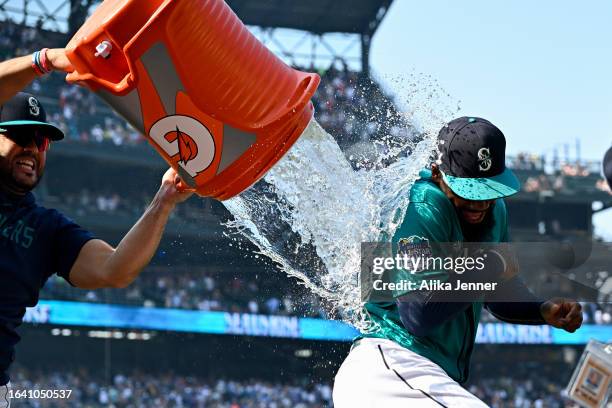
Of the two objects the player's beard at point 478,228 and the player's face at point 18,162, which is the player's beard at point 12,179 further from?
the player's beard at point 478,228

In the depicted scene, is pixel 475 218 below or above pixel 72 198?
below

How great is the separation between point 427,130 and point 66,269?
1.38m

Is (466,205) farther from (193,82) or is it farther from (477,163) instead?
(193,82)

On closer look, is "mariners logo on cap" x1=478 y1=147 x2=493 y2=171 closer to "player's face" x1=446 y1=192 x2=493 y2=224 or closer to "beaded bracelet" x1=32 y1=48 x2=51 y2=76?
"player's face" x1=446 y1=192 x2=493 y2=224

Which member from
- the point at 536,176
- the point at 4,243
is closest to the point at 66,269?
the point at 4,243

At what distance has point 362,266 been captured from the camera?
3.06 meters

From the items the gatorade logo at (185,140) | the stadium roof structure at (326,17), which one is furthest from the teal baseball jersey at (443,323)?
the stadium roof structure at (326,17)

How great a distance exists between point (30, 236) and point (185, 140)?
69 cm

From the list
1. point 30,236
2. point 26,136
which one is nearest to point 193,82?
point 26,136

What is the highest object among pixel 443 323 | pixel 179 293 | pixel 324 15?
pixel 324 15

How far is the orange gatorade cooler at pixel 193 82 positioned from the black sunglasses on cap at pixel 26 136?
1.24 ft

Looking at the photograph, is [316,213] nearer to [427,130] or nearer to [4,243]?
[427,130]

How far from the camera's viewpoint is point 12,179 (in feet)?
9.23

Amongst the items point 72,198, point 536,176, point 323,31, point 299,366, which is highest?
point 323,31
